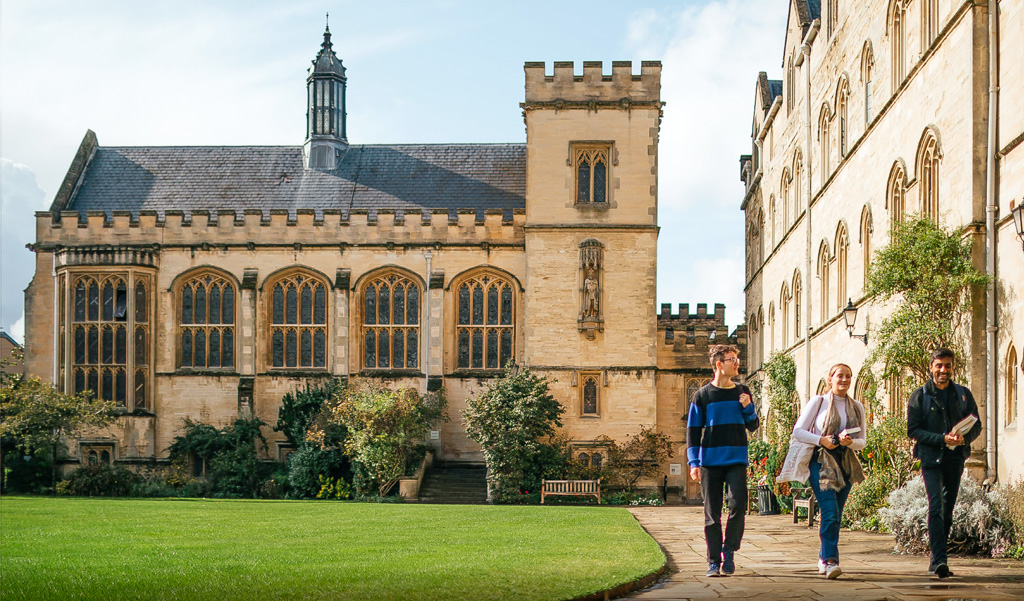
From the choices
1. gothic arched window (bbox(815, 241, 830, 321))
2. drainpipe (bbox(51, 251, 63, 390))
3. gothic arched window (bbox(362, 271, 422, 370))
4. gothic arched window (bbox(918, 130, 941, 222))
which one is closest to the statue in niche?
gothic arched window (bbox(362, 271, 422, 370))

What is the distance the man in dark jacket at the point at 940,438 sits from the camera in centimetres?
867

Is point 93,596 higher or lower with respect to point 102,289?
lower

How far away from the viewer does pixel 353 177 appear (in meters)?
35.5

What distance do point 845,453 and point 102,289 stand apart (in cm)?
2753

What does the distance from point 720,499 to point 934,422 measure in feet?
5.49

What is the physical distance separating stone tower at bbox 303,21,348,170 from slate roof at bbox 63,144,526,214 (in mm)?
388

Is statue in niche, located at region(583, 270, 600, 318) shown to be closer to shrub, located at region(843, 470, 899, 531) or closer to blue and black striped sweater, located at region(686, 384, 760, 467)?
shrub, located at region(843, 470, 899, 531)

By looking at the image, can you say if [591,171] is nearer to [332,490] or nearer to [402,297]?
[402,297]

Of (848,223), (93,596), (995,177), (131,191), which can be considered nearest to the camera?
(93,596)

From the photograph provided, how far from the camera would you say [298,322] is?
32.7m

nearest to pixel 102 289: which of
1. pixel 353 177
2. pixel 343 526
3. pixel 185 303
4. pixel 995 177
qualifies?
pixel 185 303

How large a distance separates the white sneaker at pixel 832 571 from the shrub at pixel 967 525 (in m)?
2.65

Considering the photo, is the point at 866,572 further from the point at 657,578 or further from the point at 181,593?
the point at 181,593

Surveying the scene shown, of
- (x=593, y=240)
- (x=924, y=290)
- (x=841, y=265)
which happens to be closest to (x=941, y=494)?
(x=924, y=290)
